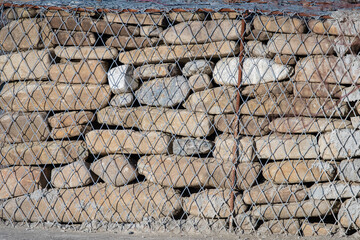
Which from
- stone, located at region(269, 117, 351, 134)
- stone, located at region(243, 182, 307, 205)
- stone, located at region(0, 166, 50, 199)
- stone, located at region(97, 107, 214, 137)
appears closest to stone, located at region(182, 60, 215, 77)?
stone, located at region(97, 107, 214, 137)

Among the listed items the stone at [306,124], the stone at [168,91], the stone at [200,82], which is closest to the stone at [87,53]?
the stone at [168,91]

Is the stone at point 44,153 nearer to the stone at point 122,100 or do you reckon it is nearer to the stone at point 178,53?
the stone at point 122,100

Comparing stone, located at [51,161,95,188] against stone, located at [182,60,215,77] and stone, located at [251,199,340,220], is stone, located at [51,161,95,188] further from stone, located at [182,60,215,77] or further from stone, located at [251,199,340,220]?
stone, located at [251,199,340,220]

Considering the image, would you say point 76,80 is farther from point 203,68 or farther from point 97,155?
point 203,68

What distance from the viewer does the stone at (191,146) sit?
378cm

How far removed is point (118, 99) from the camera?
12.9ft

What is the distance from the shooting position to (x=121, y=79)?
3.85 metres

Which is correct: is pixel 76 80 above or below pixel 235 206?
above

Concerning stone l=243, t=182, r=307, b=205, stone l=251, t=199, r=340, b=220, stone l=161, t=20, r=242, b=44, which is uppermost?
stone l=161, t=20, r=242, b=44

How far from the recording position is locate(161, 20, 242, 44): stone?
3.75 metres

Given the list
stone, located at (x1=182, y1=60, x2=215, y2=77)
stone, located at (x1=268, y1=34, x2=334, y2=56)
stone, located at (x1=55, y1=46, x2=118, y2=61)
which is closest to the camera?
stone, located at (x1=268, y1=34, x2=334, y2=56)

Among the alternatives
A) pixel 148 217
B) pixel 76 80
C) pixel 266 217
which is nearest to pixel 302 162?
pixel 266 217

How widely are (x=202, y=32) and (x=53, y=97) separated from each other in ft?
4.78

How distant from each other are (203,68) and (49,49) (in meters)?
1.42
